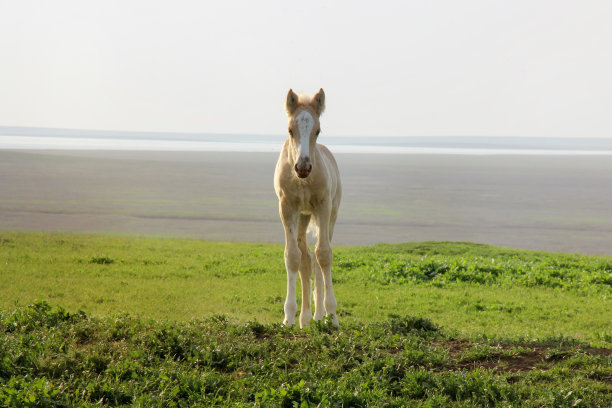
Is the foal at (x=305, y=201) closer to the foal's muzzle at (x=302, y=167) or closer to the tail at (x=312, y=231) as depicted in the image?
the tail at (x=312, y=231)

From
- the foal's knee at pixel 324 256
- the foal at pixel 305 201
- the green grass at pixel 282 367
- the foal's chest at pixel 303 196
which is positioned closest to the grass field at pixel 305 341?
the green grass at pixel 282 367

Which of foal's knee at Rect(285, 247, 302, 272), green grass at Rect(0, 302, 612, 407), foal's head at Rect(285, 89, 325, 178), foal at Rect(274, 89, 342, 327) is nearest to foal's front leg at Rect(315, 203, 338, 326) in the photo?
foal at Rect(274, 89, 342, 327)

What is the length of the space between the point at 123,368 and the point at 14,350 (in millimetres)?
1414

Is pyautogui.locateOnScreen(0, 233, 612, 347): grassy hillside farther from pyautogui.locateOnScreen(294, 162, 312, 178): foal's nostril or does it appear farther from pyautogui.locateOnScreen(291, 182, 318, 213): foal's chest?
pyautogui.locateOnScreen(294, 162, 312, 178): foal's nostril

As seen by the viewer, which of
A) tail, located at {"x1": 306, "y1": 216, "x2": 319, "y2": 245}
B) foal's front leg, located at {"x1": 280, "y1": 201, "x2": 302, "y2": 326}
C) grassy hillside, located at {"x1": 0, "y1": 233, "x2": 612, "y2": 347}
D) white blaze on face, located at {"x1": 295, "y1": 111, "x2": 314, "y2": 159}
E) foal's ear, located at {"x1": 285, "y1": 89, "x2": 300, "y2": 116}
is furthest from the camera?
grassy hillside, located at {"x1": 0, "y1": 233, "x2": 612, "y2": 347}

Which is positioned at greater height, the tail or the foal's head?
the foal's head

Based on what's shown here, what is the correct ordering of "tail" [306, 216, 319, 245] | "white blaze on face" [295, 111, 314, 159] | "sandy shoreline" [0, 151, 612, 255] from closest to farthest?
"white blaze on face" [295, 111, 314, 159]
"tail" [306, 216, 319, 245]
"sandy shoreline" [0, 151, 612, 255]

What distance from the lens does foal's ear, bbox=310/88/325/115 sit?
924 centimetres

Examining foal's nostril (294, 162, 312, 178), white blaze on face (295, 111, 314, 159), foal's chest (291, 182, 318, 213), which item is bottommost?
foal's chest (291, 182, 318, 213)

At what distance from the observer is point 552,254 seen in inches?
774

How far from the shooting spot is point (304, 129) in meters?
8.80

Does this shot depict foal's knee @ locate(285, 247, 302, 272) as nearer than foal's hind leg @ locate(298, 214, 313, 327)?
Yes

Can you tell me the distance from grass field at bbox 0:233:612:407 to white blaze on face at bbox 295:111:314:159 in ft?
7.63

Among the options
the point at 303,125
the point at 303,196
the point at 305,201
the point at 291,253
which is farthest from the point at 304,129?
the point at 291,253
